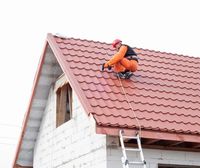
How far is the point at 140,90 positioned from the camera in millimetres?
9688

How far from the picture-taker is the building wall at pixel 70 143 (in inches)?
347

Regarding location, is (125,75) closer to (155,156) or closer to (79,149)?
(79,149)

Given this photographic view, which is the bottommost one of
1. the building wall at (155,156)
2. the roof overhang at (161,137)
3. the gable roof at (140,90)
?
the building wall at (155,156)

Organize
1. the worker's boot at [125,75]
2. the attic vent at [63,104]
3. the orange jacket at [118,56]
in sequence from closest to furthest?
1. the orange jacket at [118,56]
2. the worker's boot at [125,75]
3. the attic vent at [63,104]

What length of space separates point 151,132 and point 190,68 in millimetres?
3979

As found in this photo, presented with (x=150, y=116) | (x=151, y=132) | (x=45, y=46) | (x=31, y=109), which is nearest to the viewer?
(x=151, y=132)

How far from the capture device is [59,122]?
11383 millimetres

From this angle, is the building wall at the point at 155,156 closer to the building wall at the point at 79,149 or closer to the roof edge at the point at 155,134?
the building wall at the point at 79,149

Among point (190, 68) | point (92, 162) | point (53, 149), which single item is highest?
point (190, 68)

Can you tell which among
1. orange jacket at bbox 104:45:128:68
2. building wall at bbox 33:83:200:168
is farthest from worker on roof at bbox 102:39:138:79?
building wall at bbox 33:83:200:168

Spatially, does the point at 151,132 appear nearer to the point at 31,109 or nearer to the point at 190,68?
the point at 190,68

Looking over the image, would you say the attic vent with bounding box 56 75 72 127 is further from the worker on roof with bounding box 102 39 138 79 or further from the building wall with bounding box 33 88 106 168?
the worker on roof with bounding box 102 39 138 79

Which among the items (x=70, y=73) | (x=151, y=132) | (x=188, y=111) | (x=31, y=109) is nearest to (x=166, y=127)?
(x=151, y=132)

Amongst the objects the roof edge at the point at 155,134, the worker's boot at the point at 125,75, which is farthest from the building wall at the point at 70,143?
the worker's boot at the point at 125,75
